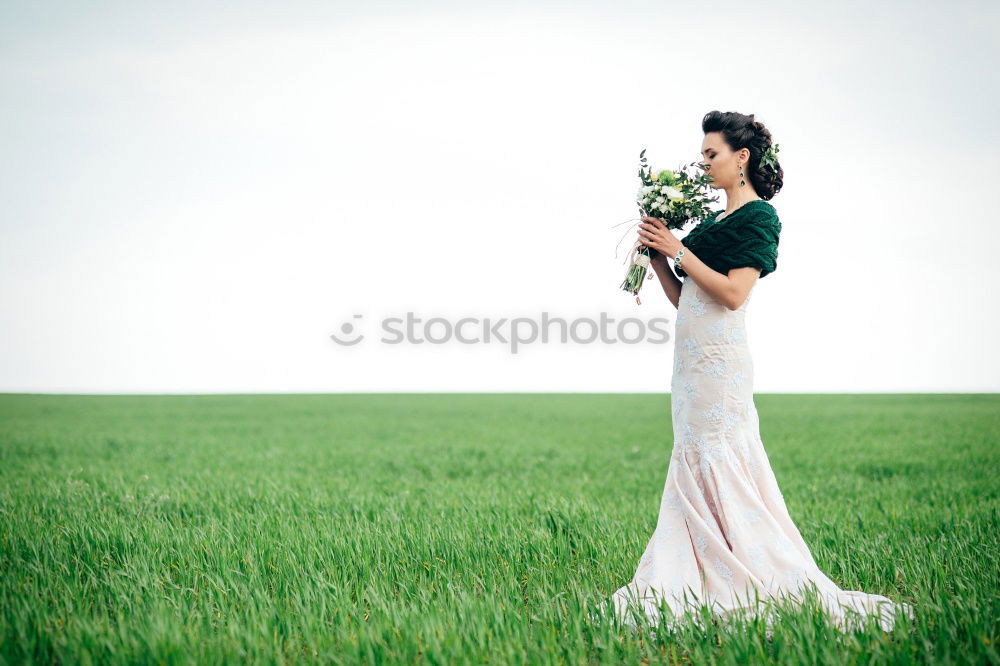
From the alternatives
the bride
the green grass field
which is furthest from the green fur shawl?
the green grass field

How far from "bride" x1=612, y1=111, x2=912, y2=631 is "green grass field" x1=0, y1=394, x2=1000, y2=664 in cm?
36

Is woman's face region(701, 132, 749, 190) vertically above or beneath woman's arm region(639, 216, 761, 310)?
above

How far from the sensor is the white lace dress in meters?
4.02

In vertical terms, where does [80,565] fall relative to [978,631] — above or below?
below

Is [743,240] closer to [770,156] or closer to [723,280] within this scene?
[723,280]

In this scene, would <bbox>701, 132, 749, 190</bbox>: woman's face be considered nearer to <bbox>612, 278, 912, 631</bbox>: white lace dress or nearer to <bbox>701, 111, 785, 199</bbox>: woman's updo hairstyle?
<bbox>701, 111, 785, 199</bbox>: woman's updo hairstyle

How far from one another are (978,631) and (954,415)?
2313cm

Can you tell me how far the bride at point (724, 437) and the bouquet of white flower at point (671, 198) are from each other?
0.32 ft

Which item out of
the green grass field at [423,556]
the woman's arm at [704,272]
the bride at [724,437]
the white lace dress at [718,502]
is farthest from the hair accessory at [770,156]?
the green grass field at [423,556]

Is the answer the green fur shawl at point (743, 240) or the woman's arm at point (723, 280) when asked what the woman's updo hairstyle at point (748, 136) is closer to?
the green fur shawl at point (743, 240)

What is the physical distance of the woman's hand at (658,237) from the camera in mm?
3938

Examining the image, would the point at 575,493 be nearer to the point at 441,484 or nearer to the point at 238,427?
the point at 441,484

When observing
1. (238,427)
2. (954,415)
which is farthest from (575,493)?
(954,415)

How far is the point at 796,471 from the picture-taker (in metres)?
11.5
